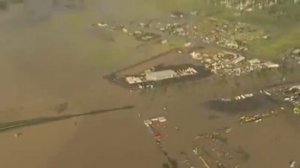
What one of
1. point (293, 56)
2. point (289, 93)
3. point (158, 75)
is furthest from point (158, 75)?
point (293, 56)

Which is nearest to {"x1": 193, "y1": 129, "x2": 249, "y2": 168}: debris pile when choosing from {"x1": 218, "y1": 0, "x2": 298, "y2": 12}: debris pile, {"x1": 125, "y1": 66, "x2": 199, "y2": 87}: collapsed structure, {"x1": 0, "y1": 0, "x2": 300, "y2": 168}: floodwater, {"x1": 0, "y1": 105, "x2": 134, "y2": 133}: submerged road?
{"x1": 0, "y1": 0, "x2": 300, "y2": 168}: floodwater

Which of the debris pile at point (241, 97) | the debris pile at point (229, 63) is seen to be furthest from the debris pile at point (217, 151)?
the debris pile at point (229, 63)

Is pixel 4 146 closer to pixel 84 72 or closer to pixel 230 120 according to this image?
pixel 84 72

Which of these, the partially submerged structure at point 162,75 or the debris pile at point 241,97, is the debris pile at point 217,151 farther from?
the partially submerged structure at point 162,75

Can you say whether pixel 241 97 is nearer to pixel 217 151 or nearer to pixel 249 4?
pixel 217 151

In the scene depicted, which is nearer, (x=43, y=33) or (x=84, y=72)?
(x=84, y=72)

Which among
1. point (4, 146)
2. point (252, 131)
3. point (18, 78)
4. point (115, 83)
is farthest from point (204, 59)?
point (4, 146)

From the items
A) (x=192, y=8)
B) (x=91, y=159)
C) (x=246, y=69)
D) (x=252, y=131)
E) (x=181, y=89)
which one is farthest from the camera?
(x=192, y=8)

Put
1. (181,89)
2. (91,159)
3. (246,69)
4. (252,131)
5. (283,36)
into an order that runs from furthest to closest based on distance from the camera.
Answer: (283,36)
(246,69)
(181,89)
(252,131)
(91,159)
